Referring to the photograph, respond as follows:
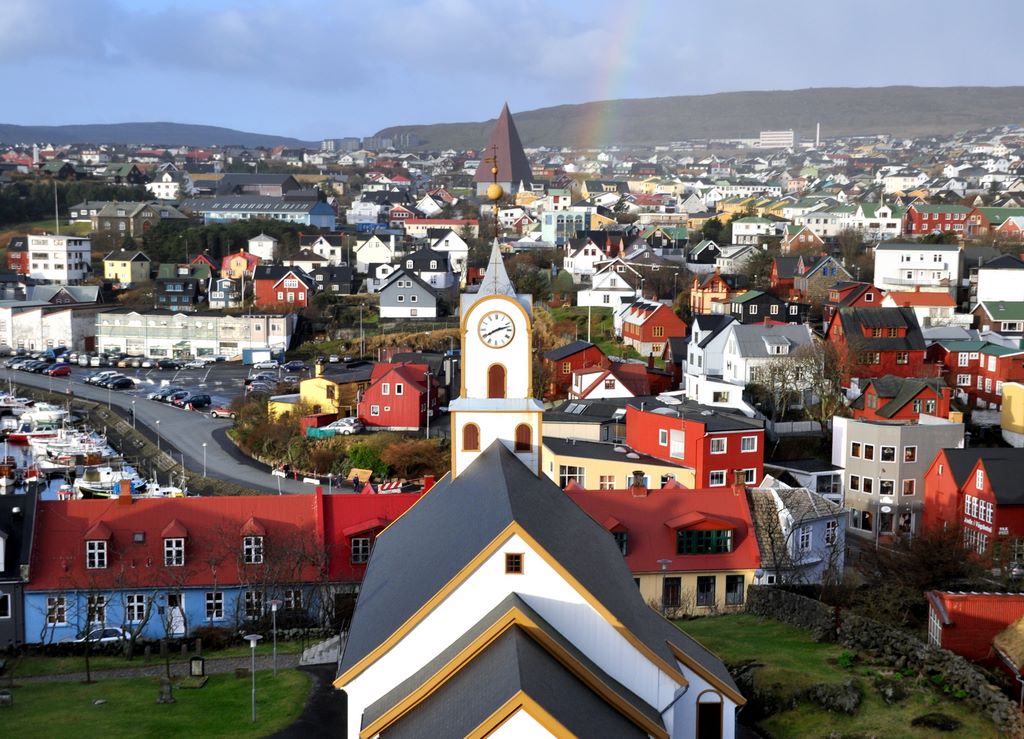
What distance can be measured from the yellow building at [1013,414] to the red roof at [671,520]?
16.8 metres

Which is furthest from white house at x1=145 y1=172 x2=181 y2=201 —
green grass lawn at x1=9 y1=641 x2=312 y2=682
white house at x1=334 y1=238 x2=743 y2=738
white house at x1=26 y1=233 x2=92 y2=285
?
white house at x1=334 y1=238 x2=743 y2=738

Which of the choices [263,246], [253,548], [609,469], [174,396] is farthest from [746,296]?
[263,246]

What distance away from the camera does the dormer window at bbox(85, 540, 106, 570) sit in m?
22.2

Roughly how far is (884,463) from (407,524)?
18.4 metres

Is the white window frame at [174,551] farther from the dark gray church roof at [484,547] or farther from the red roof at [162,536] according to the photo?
the dark gray church roof at [484,547]

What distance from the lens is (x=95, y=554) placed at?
22.2 meters

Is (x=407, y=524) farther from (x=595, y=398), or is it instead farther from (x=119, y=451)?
(x=119, y=451)

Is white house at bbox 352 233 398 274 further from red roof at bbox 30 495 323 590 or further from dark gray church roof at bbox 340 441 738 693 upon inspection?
dark gray church roof at bbox 340 441 738 693

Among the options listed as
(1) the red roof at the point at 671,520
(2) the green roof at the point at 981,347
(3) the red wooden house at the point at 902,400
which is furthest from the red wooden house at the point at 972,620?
(2) the green roof at the point at 981,347

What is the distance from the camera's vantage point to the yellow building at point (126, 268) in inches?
2992

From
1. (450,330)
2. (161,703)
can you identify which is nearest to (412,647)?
(161,703)

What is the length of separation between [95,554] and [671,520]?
10491mm

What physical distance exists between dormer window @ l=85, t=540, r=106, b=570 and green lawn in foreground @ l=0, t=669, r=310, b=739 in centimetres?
365

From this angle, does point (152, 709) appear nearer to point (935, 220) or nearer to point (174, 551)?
point (174, 551)
